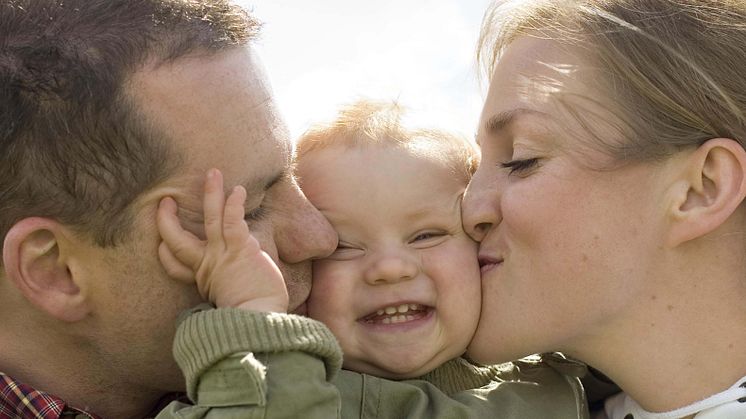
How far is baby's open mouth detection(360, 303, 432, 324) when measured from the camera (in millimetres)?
3529

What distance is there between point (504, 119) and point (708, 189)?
74cm

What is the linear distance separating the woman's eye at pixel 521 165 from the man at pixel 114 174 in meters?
0.69

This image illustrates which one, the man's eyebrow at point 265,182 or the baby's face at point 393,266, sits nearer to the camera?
the man's eyebrow at point 265,182

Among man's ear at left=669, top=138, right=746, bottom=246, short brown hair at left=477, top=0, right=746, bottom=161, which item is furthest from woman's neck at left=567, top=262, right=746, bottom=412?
short brown hair at left=477, top=0, right=746, bottom=161

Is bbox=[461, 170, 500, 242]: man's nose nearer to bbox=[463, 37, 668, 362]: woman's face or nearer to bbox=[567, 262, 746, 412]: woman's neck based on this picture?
bbox=[463, 37, 668, 362]: woman's face

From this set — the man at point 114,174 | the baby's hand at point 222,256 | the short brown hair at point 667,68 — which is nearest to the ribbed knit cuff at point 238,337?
the baby's hand at point 222,256

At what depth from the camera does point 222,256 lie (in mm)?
3156

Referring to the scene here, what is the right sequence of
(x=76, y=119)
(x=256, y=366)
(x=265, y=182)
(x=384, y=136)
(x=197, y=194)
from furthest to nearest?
1. (x=384, y=136)
2. (x=265, y=182)
3. (x=197, y=194)
4. (x=76, y=119)
5. (x=256, y=366)

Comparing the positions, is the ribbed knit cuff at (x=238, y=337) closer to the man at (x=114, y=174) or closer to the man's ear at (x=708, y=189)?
the man at (x=114, y=174)

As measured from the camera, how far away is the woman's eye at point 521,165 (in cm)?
344

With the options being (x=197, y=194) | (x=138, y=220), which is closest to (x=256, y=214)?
(x=197, y=194)

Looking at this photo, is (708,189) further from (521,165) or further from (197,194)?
(197,194)

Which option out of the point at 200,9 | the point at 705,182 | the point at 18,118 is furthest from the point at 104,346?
the point at 705,182

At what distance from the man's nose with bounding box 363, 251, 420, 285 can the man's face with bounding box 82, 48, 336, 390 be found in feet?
0.55
